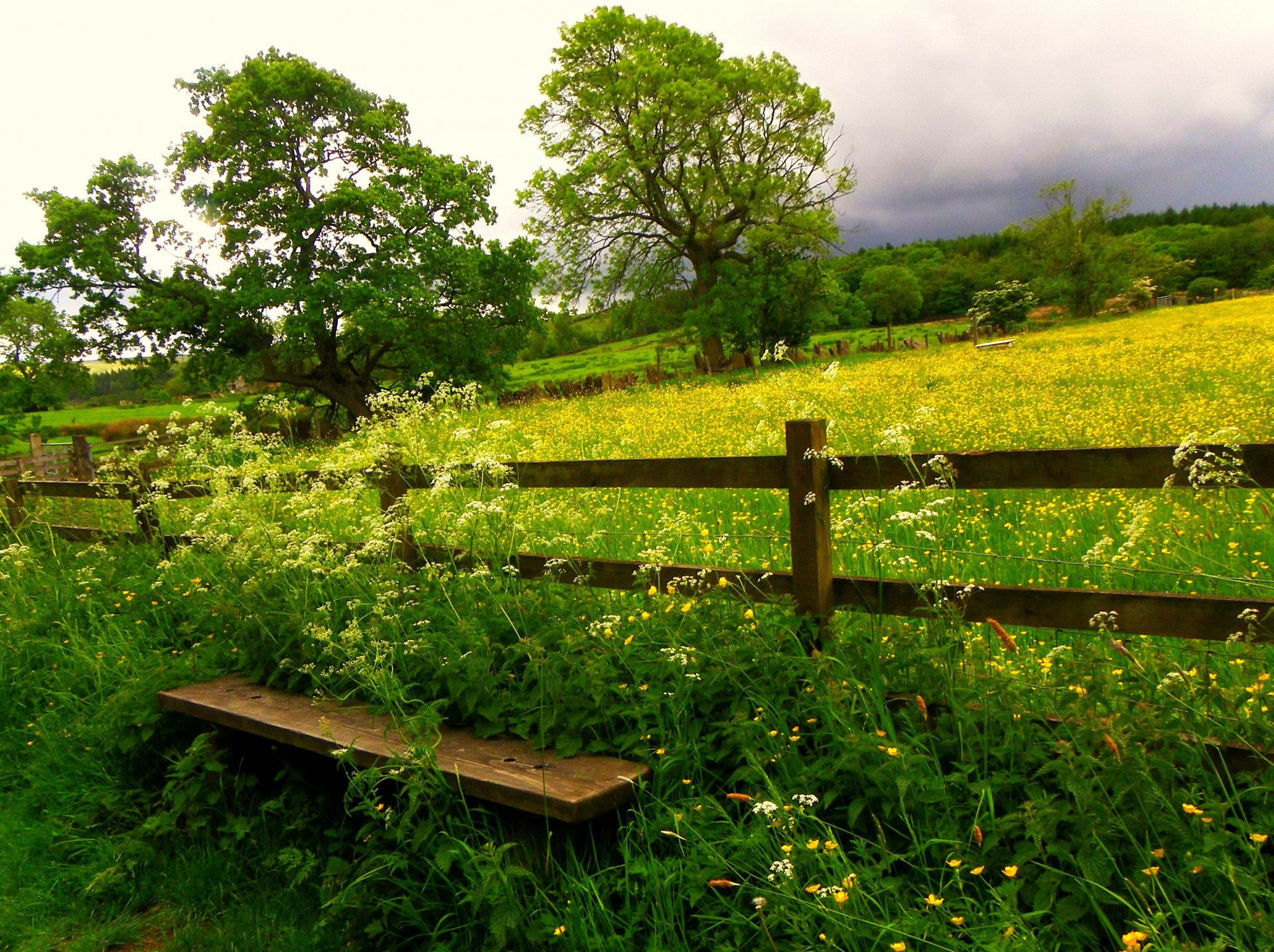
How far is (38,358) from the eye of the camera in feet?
96.0

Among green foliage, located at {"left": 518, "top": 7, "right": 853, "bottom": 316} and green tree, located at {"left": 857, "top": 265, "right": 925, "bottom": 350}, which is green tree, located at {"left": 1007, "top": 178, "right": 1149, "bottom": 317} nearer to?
green tree, located at {"left": 857, "top": 265, "right": 925, "bottom": 350}

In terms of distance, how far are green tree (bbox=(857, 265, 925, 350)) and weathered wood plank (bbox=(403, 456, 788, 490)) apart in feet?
246

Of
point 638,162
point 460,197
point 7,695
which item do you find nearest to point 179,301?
point 460,197

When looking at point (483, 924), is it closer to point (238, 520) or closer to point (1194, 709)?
point (1194, 709)

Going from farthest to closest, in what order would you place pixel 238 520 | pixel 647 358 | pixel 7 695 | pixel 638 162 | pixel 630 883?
pixel 647 358, pixel 638 162, pixel 7 695, pixel 238 520, pixel 630 883

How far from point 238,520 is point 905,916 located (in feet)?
15.4

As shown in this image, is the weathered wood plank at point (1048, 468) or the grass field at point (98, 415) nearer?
the weathered wood plank at point (1048, 468)

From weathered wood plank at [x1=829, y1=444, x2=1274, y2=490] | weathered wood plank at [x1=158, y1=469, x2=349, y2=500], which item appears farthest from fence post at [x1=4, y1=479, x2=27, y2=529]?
weathered wood plank at [x1=829, y1=444, x2=1274, y2=490]

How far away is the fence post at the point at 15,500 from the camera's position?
8750mm

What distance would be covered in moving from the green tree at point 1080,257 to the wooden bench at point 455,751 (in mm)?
62311

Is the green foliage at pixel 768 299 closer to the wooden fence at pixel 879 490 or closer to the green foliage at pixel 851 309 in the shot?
the green foliage at pixel 851 309

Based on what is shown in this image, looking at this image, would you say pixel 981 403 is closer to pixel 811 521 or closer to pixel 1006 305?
pixel 811 521

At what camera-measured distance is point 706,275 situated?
3628 cm

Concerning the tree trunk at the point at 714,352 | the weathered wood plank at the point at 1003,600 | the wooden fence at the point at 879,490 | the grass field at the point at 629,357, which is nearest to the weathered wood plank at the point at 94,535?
the wooden fence at the point at 879,490
